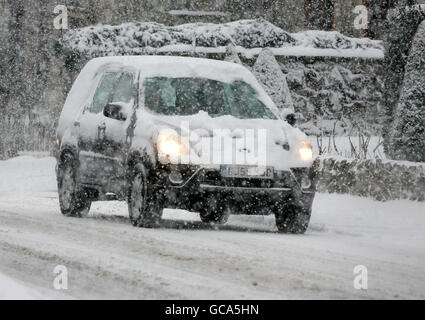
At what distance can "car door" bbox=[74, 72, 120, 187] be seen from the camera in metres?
13.3

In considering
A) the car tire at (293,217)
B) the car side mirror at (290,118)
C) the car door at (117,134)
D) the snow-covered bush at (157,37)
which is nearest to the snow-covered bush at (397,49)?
the car side mirror at (290,118)

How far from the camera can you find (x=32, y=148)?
84.8 feet

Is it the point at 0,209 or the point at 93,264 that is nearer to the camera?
the point at 93,264

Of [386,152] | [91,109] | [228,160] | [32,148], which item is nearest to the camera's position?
[228,160]

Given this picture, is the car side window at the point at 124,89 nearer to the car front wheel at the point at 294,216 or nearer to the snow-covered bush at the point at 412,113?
the car front wheel at the point at 294,216

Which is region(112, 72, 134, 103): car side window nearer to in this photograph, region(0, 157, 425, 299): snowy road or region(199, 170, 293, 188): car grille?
region(0, 157, 425, 299): snowy road

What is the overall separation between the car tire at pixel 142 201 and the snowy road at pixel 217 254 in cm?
16

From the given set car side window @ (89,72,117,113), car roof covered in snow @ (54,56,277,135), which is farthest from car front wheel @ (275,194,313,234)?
car side window @ (89,72,117,113)

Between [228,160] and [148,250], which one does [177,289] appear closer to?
[148,250]

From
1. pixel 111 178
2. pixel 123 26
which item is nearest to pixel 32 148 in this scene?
pixel 123 26

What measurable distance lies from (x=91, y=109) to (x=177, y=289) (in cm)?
650

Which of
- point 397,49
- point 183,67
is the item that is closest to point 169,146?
point 183,67

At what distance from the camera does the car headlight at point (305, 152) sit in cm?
1232

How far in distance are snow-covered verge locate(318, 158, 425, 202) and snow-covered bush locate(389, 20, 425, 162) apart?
427 mm
